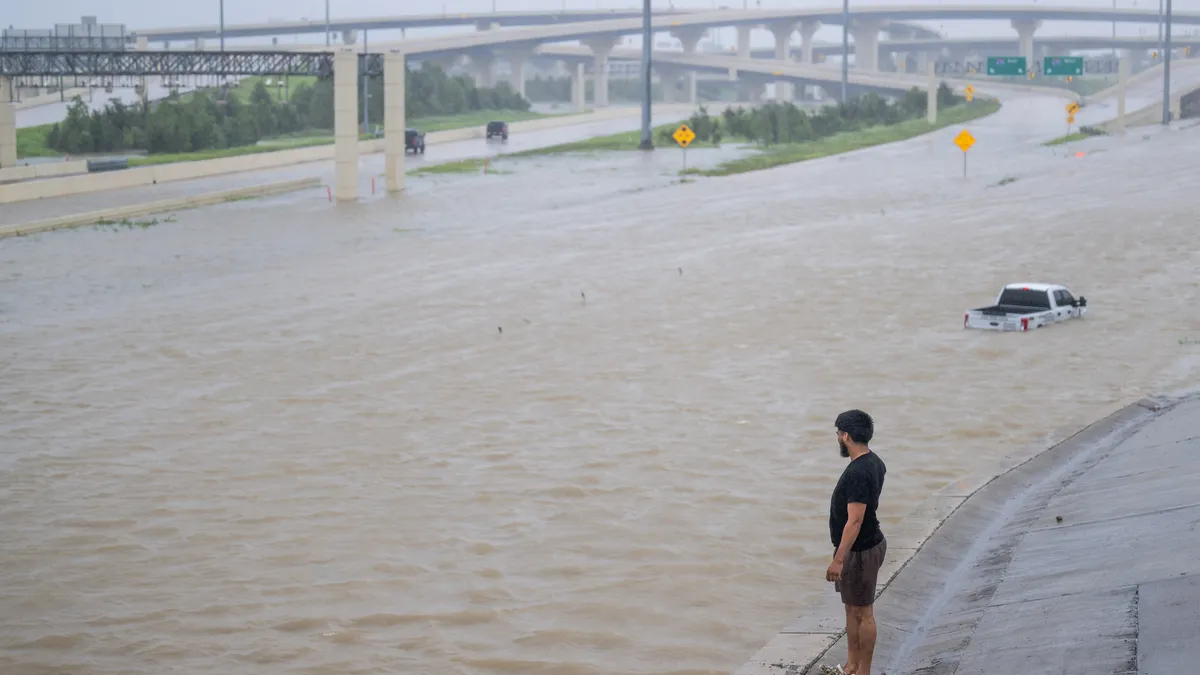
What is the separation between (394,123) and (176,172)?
13.6m

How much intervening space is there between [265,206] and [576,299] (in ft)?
95.5

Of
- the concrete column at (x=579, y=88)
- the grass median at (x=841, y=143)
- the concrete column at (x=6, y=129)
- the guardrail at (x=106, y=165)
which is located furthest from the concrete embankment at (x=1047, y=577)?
the concrete column at (x=579, y=88)

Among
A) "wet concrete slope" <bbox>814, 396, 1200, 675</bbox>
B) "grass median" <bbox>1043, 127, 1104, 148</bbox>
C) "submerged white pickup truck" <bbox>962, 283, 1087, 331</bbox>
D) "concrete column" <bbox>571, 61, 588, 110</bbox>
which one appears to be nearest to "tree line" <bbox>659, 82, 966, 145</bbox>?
"grass median" <bbox>1043, 127, 1104, 148</bbox>

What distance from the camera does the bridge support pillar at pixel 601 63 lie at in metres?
179

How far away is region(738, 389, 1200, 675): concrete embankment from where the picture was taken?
11406 millimetres

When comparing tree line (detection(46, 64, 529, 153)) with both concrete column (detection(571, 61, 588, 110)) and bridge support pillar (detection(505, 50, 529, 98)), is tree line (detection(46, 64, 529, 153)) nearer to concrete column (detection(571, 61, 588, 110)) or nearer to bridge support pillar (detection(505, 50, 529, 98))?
concrete column (detection(571, 61, 588, 110))

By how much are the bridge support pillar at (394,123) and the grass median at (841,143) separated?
1485 cm

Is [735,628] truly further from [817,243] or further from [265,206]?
[265,206]

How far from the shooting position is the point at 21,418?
77.0 ft

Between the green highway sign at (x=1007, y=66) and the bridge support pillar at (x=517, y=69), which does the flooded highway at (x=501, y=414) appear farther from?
the bridge support pillar at (x=517, y=69)

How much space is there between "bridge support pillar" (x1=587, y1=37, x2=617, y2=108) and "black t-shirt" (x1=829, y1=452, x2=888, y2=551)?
557ft

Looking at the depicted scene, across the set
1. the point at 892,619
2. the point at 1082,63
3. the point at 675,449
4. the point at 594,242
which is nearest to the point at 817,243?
the point at 594,242

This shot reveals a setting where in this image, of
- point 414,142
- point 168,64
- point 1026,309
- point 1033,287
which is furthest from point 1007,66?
point 1026,309

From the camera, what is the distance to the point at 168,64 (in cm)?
6700
